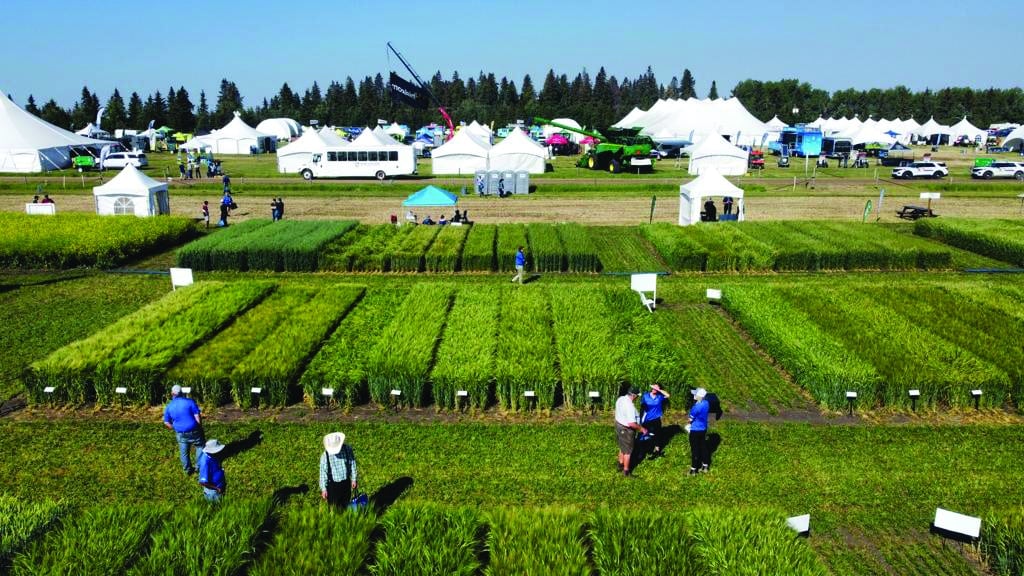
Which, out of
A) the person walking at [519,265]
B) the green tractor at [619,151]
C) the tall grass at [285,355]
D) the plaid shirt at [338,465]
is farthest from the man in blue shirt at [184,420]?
the green tractor at [619,151]

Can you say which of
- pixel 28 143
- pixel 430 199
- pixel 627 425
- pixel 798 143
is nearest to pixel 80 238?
pixel 430 199

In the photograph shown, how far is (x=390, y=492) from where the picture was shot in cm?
1052

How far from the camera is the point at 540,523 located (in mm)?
8328

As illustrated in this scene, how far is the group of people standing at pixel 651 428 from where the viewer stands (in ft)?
34.6

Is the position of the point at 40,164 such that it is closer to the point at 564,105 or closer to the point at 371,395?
the point at 371,395

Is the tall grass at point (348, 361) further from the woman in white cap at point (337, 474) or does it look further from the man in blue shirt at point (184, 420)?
the woman in white cap at point (337, 474)

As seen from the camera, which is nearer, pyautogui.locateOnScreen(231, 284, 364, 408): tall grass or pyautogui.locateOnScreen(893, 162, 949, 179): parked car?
pyautogui.locateOnScreen(231, 284, 364, 408): tall grass

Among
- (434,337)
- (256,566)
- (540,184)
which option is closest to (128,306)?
(434,337)

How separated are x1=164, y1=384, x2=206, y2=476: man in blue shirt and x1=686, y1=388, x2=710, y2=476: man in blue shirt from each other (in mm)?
7754

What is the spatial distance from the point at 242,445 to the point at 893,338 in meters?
14.2

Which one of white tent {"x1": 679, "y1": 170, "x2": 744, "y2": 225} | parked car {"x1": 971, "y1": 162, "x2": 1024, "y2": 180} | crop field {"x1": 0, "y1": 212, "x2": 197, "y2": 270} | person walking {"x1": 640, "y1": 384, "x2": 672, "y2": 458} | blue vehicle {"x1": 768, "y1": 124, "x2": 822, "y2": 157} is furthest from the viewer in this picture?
blue vehicle {"x1": 768, "y1": 124, "x2": 822, "y2": 157}

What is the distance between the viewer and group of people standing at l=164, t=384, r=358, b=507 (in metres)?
8.99

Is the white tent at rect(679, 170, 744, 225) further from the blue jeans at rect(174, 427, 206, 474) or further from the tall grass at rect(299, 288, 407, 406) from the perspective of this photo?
the blue jeans at rect(174, 427, 206, 474)

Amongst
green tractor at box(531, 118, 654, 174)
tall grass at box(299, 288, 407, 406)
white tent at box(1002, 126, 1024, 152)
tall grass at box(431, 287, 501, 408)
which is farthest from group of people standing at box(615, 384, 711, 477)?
white tent at box(1002, 126, 1024, 152)
